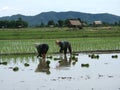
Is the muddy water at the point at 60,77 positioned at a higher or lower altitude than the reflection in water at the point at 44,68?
higher

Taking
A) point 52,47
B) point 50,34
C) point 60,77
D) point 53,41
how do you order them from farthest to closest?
point 50,34 → point 53,41 → point 52,47 → point 60,77

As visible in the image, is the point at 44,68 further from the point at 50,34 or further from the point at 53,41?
the point at 50,34

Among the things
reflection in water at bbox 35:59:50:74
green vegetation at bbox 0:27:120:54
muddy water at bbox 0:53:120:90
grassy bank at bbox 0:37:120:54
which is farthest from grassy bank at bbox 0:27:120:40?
muddy water at bbox 0:53:120:90

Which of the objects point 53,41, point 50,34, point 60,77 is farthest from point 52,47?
point 50,34

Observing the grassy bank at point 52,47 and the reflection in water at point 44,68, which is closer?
the reflection in water at point 44,68

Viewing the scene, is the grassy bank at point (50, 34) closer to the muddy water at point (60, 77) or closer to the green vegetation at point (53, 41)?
the green vegetation at point (53, 41)

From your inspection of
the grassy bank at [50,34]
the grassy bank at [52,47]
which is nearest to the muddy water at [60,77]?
the grassy bank at [52,47]

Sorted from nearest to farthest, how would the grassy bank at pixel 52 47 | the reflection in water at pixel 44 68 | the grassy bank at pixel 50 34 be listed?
1. the reflection in water at pixel 44 68
2. the grassy bank at pixel 52 47
3. the grassy bank at pixel 50 34

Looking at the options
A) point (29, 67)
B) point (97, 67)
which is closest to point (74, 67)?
point (97, 67)

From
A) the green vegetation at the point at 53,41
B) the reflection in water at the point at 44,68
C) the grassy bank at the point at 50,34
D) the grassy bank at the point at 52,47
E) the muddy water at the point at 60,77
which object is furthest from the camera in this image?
the grassy bank at the point at 50,34

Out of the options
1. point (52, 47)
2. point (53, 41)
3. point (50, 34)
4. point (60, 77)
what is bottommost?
point (50, 34)

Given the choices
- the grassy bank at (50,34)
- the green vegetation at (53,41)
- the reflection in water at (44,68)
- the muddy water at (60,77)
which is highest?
the muddy water at (60,77)

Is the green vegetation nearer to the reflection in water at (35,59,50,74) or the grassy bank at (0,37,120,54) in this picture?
the grassy bank at (0,37,120,54)

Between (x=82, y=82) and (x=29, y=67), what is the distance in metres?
4.73
